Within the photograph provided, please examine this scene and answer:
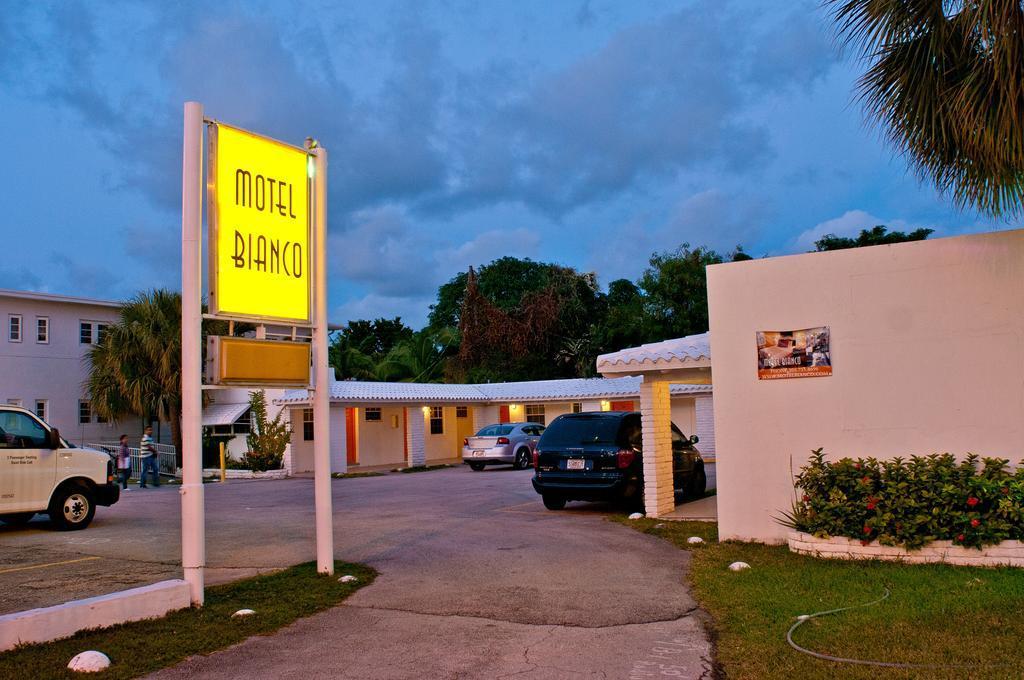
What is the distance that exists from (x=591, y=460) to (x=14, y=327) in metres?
26.7

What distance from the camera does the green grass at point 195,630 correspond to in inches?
224

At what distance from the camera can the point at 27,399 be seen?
1245 inches

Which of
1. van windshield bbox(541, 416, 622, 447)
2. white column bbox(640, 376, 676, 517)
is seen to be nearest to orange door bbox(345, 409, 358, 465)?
van windshield bbox(541, 416, 622, 447)

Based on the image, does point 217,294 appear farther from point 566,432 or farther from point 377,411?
point 377,411

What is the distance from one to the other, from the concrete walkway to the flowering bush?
1681 millimetres

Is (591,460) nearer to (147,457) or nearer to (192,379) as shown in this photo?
(192,379)

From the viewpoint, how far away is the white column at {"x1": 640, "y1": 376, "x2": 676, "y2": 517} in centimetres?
1326

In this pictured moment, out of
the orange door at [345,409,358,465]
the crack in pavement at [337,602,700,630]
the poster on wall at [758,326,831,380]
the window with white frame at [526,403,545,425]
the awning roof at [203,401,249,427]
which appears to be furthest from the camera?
the window with white frame at [526,403,545,425]

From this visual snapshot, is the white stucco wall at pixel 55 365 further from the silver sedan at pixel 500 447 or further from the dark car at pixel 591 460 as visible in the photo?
the dark car at pixel 591 460

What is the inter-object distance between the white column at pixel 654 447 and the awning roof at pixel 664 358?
0.70 metres

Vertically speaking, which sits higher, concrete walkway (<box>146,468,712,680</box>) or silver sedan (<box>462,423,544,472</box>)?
silver sedan (<box>462,423,544,472</box>)

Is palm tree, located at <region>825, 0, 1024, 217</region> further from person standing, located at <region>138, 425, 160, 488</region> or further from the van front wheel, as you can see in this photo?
person standing, located at <region>138, 425, 160, 488</region>

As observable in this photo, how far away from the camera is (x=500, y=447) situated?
88.0 ft

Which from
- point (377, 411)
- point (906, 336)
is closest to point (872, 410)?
point (906, 336)
